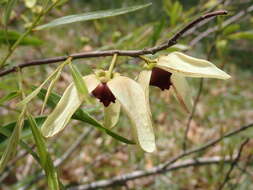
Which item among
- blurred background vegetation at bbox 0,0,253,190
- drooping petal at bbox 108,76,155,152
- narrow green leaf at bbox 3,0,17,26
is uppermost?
narrow green leaf at bbox 3,0,17,26

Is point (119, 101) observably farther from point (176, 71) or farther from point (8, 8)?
point (8, 8)

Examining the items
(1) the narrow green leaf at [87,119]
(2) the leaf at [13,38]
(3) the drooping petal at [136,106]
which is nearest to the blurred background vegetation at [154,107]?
(2) the leaf at [13,38]

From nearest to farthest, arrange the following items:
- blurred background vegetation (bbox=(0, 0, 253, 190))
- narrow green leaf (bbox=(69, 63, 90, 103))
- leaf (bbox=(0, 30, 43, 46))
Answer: narrow green leaf (bbox=(69, 63, 90, 103)) < leaf (bbox=(0, 30, 43, 46)) < blurred background vegetation (bbox=(0, 0, 253, 190))

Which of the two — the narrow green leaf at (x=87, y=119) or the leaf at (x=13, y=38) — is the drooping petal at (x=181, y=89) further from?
the leaf at (x=13, y=38)

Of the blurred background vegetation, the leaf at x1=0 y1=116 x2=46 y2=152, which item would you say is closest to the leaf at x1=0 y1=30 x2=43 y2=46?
the blurred background vegetation

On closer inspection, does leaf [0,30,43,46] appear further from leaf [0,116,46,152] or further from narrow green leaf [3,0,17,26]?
leaf [0,116,46,152]

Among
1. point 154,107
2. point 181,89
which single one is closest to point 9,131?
point 181,89

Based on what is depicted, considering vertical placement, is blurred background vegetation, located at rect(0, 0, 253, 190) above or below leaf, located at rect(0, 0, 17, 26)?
below
